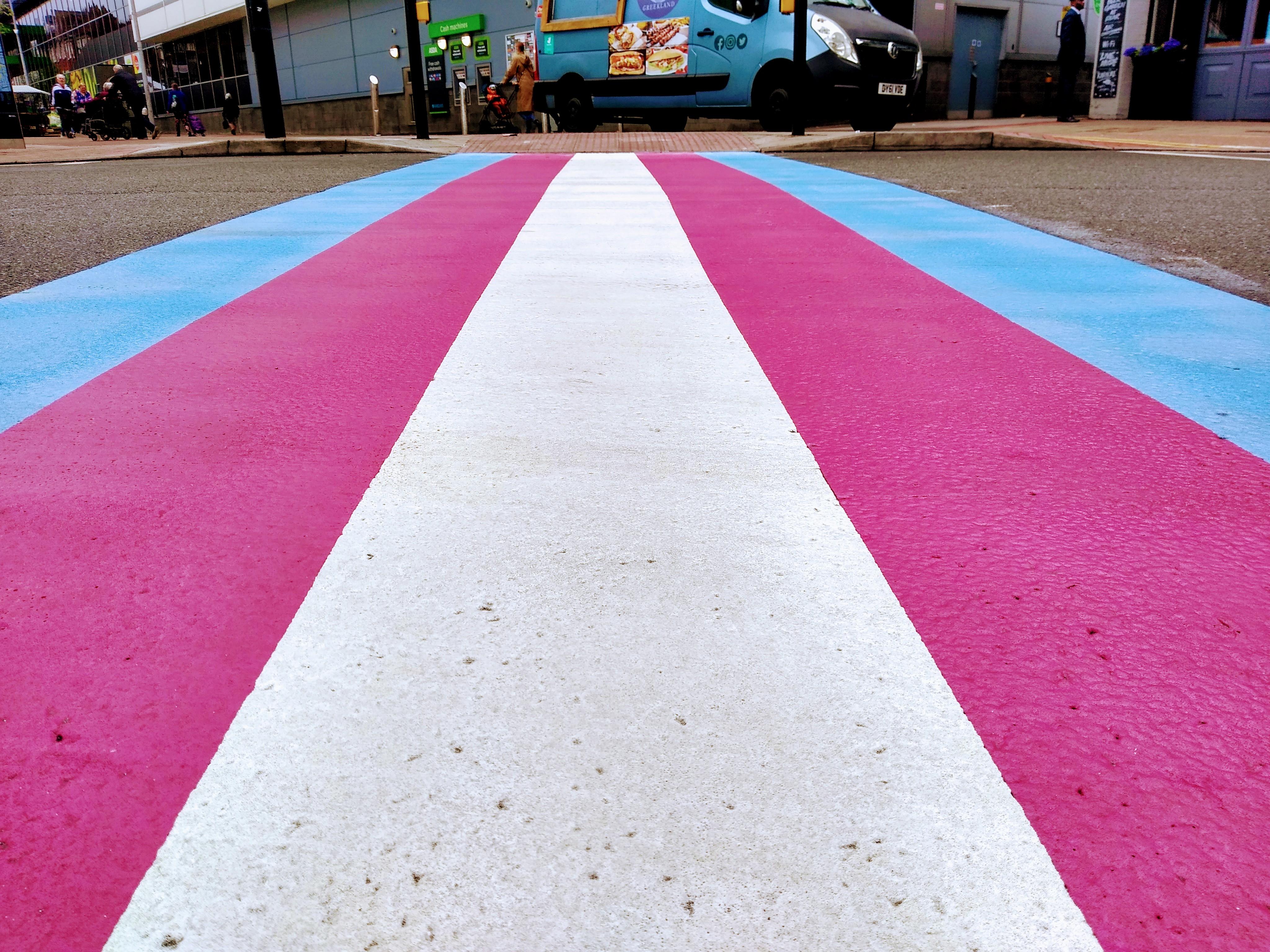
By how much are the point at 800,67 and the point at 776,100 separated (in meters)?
1.71

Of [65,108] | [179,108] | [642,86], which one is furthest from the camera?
[65,108]

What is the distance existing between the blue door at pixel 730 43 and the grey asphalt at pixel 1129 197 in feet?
11.6

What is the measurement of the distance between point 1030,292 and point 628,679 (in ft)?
10.3

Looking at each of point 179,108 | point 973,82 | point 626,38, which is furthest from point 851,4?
point 179,108

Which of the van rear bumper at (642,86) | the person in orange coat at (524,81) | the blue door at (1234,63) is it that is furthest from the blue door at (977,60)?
the van rear bumper at (642,86)

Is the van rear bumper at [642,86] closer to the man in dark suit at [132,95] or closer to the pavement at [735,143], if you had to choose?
the pavement at [735,143]

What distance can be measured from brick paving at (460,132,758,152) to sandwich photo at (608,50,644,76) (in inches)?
81.3

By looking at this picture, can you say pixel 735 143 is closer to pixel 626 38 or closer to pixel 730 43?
pixel 730 43

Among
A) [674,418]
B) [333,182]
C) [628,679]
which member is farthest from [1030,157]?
[628,679]

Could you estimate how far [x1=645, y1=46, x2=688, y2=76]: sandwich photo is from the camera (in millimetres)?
14617

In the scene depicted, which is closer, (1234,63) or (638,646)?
(638,646)

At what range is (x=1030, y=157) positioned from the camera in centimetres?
1025

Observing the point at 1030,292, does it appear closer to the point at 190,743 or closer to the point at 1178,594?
the point at 1178,594

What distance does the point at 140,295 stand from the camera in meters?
4.07
